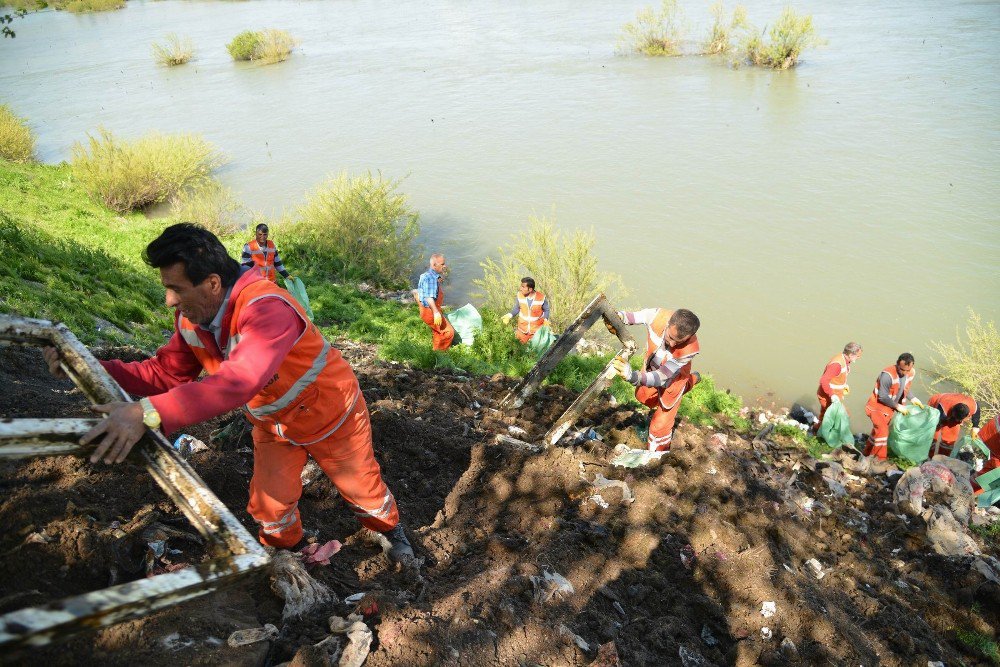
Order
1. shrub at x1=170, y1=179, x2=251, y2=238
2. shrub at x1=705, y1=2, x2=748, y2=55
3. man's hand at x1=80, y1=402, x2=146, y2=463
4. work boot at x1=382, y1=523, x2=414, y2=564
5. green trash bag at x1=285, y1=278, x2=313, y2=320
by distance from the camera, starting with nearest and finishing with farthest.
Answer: man's hand at x1=80, y1=402, x2=146, y2=463 → work boot at x1=382, y1=523, x2=414, y2=564 → green trash bag at x1=285, y1=278, x2=313, y2=320 → shrub at x1=170, y1=179, x2=251, y2=238 → shrub at x1=705, y1=2, x2=748, y2=55

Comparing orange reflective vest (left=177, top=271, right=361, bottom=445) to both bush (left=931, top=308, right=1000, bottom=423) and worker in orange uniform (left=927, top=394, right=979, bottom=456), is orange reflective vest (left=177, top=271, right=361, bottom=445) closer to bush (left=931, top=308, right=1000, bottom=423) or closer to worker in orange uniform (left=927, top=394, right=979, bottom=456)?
worker in orange uniform (left=927, top=394, right=979, bottom=456)

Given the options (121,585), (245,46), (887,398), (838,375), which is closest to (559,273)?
(838,375)

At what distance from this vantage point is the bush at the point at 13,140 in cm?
1673

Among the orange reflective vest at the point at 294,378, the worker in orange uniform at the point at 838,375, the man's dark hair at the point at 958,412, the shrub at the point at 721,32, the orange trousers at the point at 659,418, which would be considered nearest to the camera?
the orange reflective vest at the point at 294,378

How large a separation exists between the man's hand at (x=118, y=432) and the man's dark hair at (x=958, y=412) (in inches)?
275

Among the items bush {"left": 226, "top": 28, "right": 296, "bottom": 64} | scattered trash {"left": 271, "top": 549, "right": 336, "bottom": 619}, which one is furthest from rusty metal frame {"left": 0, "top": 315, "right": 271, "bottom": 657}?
bush {"left": 226, "top": 28, "right": 296, "bottom": 64}

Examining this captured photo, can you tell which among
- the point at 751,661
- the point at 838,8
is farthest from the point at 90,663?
the point at 838,8

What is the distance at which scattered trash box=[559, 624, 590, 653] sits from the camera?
2.48 metres

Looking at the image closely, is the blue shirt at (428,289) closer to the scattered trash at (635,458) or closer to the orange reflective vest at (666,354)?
the orange reflective vest at (666,354)

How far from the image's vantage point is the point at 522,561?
9.64 feet

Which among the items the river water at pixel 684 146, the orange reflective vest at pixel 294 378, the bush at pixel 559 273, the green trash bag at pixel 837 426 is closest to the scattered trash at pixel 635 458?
the orange reflective vest at pixel 294 378

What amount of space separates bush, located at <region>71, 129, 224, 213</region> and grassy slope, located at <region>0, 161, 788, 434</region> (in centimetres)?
286

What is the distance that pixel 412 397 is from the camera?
17.9ft

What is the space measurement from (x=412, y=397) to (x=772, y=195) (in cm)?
1117
